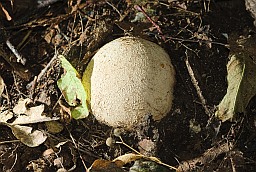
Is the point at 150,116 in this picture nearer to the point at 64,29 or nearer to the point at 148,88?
the point at 148,88

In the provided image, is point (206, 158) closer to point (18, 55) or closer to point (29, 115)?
point (29, 115)

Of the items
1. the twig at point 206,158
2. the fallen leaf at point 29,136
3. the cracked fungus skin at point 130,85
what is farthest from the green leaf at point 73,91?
the twig at point 206,158

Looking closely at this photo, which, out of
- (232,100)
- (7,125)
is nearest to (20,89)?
(7,125)

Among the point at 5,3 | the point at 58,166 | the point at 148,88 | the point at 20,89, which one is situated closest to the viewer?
the point at 148,88

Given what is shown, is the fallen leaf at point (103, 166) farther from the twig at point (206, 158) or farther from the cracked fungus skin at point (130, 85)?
the twig at point (206, 158)

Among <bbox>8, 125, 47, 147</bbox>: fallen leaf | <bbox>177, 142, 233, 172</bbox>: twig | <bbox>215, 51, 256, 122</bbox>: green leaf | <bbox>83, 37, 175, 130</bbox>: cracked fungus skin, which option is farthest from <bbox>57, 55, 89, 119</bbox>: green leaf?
<bbox>215, 51, 256, 122</bbox>: green leaf

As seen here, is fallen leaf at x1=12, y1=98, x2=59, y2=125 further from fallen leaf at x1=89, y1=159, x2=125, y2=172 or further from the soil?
fallen leaf at x1=89, y1=159, x2=125, y2=172
